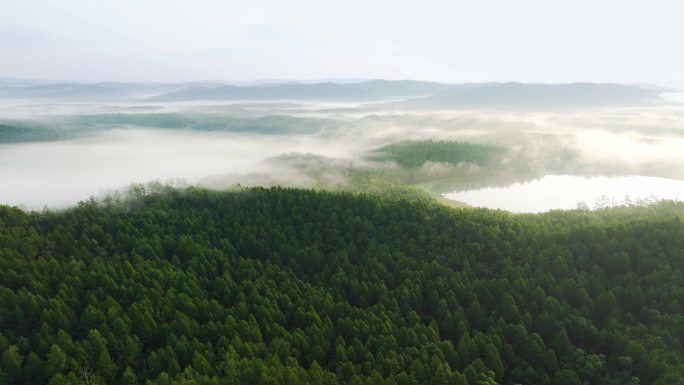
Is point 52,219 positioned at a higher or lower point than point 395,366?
higher

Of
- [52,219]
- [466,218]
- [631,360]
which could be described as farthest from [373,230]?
[52,219]

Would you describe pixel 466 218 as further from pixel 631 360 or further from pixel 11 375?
pixel 11 375

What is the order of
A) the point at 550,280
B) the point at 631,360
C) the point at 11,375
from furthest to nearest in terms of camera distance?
the point at 550,280 → the point at 631,360 → the point at 11,375

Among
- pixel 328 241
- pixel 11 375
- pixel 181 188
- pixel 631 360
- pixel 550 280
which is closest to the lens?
pixel 11 375

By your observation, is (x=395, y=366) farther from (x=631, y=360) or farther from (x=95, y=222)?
(x=95, y=222)

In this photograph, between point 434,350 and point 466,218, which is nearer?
point 434,350

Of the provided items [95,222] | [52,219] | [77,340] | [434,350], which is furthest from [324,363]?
[52,219]
